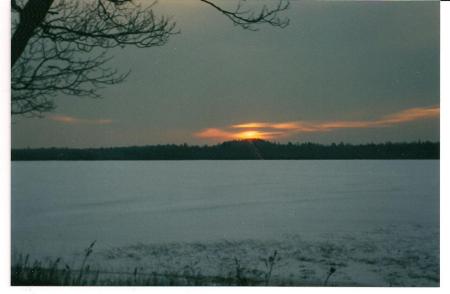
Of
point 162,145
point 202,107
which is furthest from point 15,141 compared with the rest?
point 202,107

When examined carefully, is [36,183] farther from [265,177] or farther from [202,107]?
[265,177]

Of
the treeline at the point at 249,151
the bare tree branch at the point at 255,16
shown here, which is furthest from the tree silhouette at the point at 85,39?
the treeline at the point at 249,151

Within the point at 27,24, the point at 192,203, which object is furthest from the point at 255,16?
the point at 27,24

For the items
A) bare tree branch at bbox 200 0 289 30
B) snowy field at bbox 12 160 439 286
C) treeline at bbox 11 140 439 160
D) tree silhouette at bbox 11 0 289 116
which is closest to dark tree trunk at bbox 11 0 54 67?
tree silhouette at bbox 11 0 289 116

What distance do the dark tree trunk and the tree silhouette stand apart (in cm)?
4

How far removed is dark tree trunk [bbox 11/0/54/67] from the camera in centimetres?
454

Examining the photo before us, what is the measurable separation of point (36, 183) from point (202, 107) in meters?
1.31

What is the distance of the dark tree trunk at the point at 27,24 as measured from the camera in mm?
4539

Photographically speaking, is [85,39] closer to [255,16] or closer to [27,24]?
[27,24]

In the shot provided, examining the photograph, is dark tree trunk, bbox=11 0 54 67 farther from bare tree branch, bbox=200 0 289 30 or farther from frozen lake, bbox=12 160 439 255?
bare tree branch, bbox=200 0 289 30

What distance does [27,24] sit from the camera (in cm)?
456

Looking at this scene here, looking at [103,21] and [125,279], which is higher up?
[103,21]

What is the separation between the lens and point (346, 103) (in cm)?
473

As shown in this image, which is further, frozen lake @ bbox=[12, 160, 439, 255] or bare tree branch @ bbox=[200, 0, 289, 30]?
bare tree branch @ bbox=[200, 0, 289, 30]
